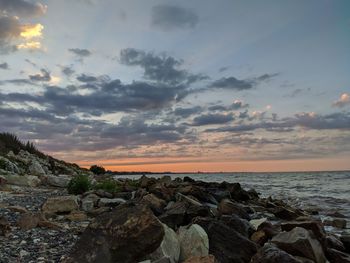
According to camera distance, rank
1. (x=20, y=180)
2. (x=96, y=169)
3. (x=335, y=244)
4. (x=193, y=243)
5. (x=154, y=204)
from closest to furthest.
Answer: (x=193, y=243)
(x=335, y=244)
(x=154, y=204)
(x=20, y=180)
(x=96, y=169)

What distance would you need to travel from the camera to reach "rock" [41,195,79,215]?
11616 mm

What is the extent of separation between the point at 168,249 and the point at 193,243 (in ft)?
1.79

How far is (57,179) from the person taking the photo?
74.9 ft

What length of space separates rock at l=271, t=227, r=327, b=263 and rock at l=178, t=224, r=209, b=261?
1.56 m

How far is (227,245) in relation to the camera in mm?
7941

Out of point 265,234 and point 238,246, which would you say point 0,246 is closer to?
point 238,246

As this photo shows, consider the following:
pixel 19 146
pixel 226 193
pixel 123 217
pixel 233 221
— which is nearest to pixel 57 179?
pixel 226 193

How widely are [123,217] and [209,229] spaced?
2236 mm

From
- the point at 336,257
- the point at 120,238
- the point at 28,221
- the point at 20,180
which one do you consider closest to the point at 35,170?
the point at 20,180

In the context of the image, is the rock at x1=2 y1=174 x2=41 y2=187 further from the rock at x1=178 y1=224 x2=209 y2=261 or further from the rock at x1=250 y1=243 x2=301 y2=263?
the rock at x1=250 y1=243 x2=301 y2=263

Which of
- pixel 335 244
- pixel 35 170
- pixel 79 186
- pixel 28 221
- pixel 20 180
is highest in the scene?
pixel 35 170

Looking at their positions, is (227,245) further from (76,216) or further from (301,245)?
(76,216)

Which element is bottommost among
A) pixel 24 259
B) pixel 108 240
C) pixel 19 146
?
pixel 24 259

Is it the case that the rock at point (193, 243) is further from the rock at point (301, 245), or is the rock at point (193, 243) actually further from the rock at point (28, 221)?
the rock at point (28, 221)
